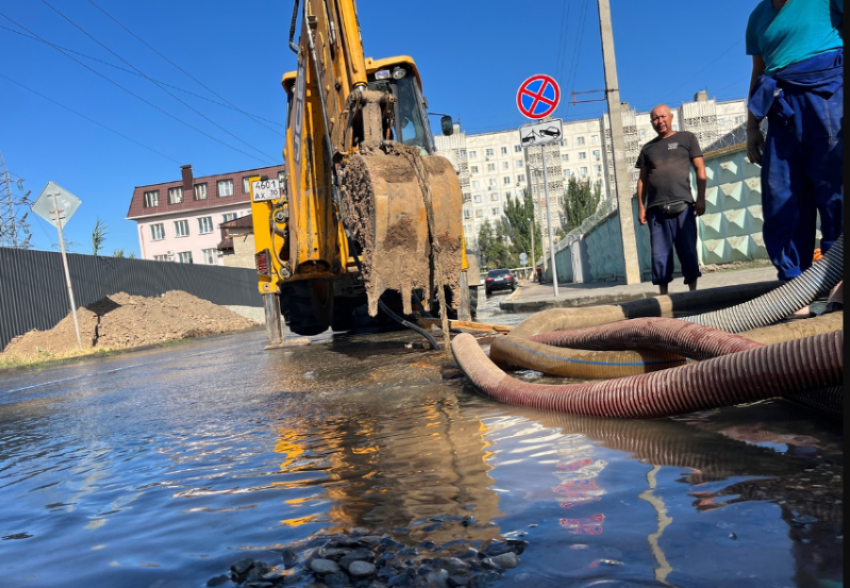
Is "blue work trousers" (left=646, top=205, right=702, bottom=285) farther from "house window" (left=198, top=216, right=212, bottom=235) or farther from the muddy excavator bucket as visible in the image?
"house window" (left=198, top=216, right=212, bottom=235)

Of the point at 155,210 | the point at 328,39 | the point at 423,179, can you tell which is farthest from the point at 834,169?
the point at 155,210

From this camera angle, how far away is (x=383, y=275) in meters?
4.96

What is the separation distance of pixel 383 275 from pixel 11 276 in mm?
14095

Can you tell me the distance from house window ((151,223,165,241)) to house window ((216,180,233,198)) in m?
6.31

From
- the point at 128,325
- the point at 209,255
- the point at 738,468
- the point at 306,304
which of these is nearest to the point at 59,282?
the point at 128,325

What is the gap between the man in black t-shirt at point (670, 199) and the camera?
17.8 ft

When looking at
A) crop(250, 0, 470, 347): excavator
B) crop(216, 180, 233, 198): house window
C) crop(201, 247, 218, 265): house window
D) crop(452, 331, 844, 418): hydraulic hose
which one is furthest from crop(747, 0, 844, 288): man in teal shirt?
crop(201, 247, 218, 265): house window

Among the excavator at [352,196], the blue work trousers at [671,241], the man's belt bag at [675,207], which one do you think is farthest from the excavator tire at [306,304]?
the man's belt bag at [675,207]

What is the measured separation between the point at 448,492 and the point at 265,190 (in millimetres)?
6718

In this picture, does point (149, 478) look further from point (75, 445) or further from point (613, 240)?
point (613, 240)

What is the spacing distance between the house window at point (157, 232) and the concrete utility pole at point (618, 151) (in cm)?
5235

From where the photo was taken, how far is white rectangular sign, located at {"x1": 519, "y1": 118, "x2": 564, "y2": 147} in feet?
34.2

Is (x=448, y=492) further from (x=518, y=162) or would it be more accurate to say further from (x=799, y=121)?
(x=518, y=162)

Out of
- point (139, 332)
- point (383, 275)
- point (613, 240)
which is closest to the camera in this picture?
point (383, 275)
